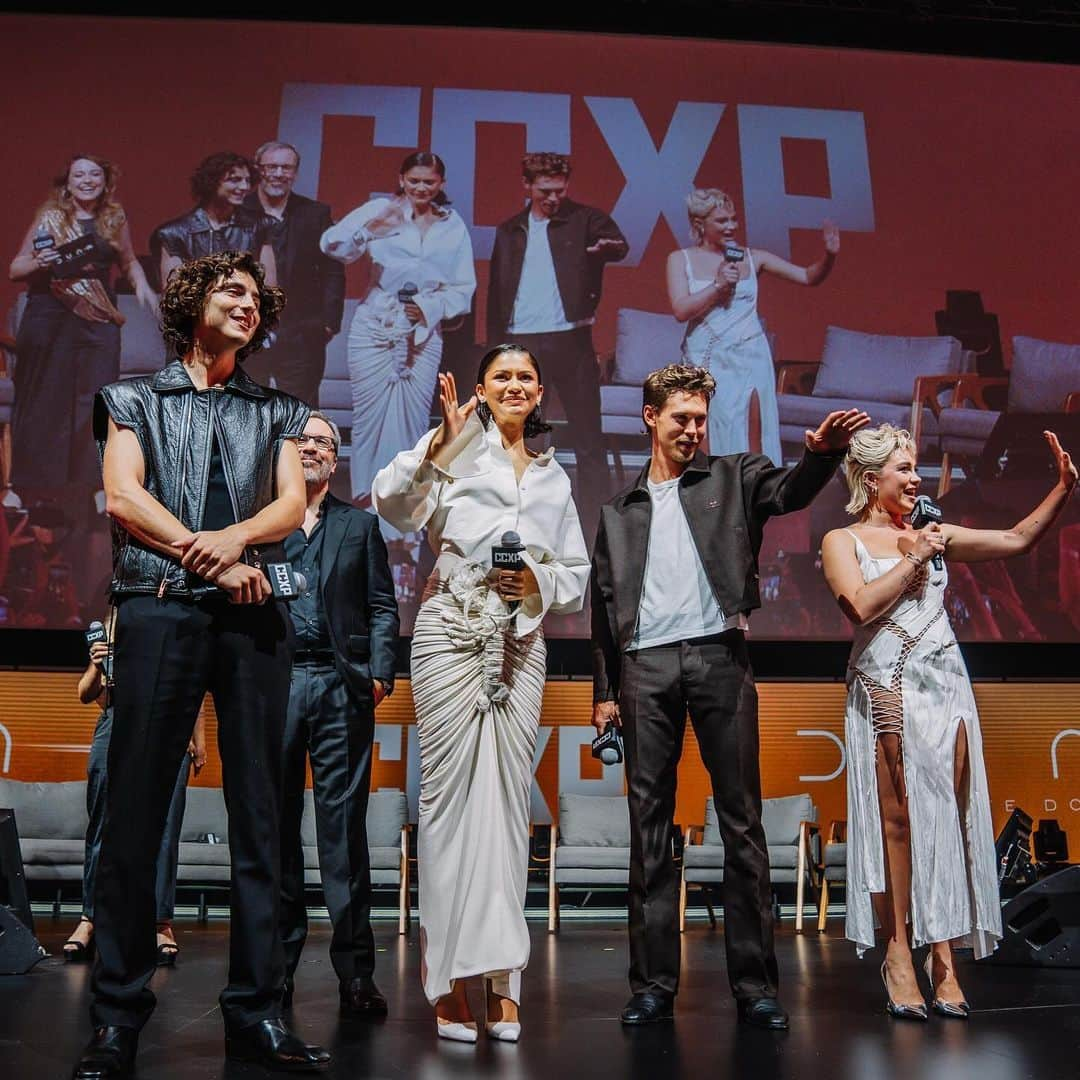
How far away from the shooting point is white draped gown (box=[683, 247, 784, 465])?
669 centimetres

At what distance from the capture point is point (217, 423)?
2.48 metres

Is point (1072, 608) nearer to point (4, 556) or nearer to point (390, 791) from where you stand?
point (390, 791)

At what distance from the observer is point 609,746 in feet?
10.4

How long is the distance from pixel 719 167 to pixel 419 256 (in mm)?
2032

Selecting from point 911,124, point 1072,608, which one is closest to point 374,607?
point 1072,608

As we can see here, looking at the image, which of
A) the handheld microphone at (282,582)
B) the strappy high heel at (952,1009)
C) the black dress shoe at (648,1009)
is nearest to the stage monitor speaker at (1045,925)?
the strappy high heel at (952,1009)

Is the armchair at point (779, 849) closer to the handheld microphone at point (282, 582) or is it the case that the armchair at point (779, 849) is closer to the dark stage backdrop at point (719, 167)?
the dark stage backdrop at point (719, 167)

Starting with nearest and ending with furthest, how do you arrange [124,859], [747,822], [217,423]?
[124,859] → [217,423] → [747,822]

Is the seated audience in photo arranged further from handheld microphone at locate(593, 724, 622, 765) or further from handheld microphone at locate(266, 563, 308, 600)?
handheld microphone at locate(266, 563, 308, 600)

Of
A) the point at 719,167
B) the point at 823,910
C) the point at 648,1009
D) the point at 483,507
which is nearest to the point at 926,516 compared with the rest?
the point at 483,507

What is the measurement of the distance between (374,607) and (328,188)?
405 centimetres

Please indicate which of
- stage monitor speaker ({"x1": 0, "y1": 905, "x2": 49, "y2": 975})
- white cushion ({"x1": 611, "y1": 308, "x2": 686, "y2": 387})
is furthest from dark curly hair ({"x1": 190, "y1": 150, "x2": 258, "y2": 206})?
stage monitor speaker ({"x1": 0, "y1": 905, "x2": 49, "y2": 975})

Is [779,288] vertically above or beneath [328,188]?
beneath

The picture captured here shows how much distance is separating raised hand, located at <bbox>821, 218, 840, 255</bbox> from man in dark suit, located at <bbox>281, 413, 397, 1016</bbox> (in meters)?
4.41
